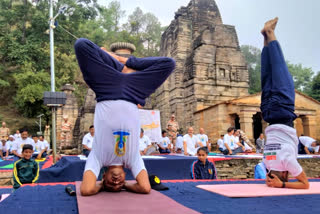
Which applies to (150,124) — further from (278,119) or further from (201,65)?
(278,119)

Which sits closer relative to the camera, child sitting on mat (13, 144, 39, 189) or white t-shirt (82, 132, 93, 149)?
child sitting on mat (13, 144, 39, 189)

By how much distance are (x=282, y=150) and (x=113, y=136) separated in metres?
2.09

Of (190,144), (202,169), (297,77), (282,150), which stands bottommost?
(202,169)

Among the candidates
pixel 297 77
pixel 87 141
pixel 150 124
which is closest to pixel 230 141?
pixel 150 124

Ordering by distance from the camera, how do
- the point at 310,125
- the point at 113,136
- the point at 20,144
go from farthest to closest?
1. the point at 310,125
2. the point at 20,144
3. the point at 113,136

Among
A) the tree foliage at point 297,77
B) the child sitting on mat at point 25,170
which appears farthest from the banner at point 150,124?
the tree foliage at point 297,77

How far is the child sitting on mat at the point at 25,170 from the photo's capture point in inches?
188

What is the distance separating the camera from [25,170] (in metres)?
4.87

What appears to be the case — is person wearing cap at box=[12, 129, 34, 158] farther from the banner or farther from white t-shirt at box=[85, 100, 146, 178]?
white t-shirt at box=[85, 100, 146, 178]

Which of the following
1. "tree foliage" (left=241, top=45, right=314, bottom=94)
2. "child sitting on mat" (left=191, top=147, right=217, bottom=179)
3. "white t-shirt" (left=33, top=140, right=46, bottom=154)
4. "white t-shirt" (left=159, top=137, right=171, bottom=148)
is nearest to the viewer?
"child sitting on mat" (left=191, top=147, right=217, bottom=179)

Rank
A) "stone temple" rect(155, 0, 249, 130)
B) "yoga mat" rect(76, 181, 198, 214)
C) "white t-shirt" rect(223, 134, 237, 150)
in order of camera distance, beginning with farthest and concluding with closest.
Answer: "stone temple" rect(155, 0, 249, 130) < "white t-shirt" rect(223, 134, 237, 150) < "yoga mat" rect(76, 181, 198, 214)

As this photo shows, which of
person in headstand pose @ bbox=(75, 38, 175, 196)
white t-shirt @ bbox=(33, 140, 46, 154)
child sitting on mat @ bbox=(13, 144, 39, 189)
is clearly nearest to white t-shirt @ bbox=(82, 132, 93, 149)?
child sitting on mat @ bbox=(13, 144, 39, 189)

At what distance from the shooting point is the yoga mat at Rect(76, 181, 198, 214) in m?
2.17

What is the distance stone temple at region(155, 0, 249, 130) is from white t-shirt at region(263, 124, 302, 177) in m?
11.9
